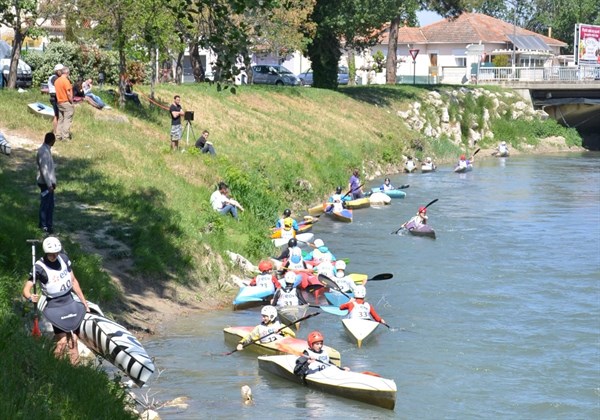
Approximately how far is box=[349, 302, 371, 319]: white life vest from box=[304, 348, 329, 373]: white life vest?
3099mm

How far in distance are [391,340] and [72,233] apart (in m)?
6.53

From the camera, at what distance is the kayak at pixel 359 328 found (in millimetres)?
19161

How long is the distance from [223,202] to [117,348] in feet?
40.7

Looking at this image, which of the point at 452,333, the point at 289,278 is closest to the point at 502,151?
the point at 289,278

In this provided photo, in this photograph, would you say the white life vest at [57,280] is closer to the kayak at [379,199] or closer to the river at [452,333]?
the river at [452,333]

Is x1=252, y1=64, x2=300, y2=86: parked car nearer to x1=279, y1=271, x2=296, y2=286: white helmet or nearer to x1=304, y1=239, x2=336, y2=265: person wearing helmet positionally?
x1=304, y1=239, x2=336, y2=265: person wearing helmet

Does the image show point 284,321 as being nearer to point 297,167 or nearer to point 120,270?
point 120,270

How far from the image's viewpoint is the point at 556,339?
1973cm

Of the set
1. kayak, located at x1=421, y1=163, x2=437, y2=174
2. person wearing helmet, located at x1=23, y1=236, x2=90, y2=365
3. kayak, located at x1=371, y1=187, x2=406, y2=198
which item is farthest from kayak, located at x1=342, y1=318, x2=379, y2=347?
kayak, located at x1=421, y1=163, x2=437, y2=174

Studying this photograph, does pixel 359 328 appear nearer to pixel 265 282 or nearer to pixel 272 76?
pixel 265 282

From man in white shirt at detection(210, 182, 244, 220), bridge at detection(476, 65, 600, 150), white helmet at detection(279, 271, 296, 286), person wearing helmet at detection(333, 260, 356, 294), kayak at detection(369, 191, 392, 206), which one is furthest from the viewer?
bridge at detection(476, 65, 600, 150)

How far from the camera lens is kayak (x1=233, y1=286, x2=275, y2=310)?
21047 mm

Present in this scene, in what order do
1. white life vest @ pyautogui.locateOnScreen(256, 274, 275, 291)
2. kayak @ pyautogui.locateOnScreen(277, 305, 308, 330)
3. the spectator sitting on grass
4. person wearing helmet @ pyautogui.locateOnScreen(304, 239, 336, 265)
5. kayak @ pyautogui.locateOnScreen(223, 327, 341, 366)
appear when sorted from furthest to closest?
the spectator sitting on grass → person wearing helmet @ pyautogui.locateOnScreen(304, 239, 336, 265) → white life vest @ pyautogui.locateOnScreen(256, 274, 275, 291) → kayak @ pyautogui.locateOnScreen(277, 305, 308, 330) → kayak @ pyautogui.locateOnScreen(223, 327, 341, 366)

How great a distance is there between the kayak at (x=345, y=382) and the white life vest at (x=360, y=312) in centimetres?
319
